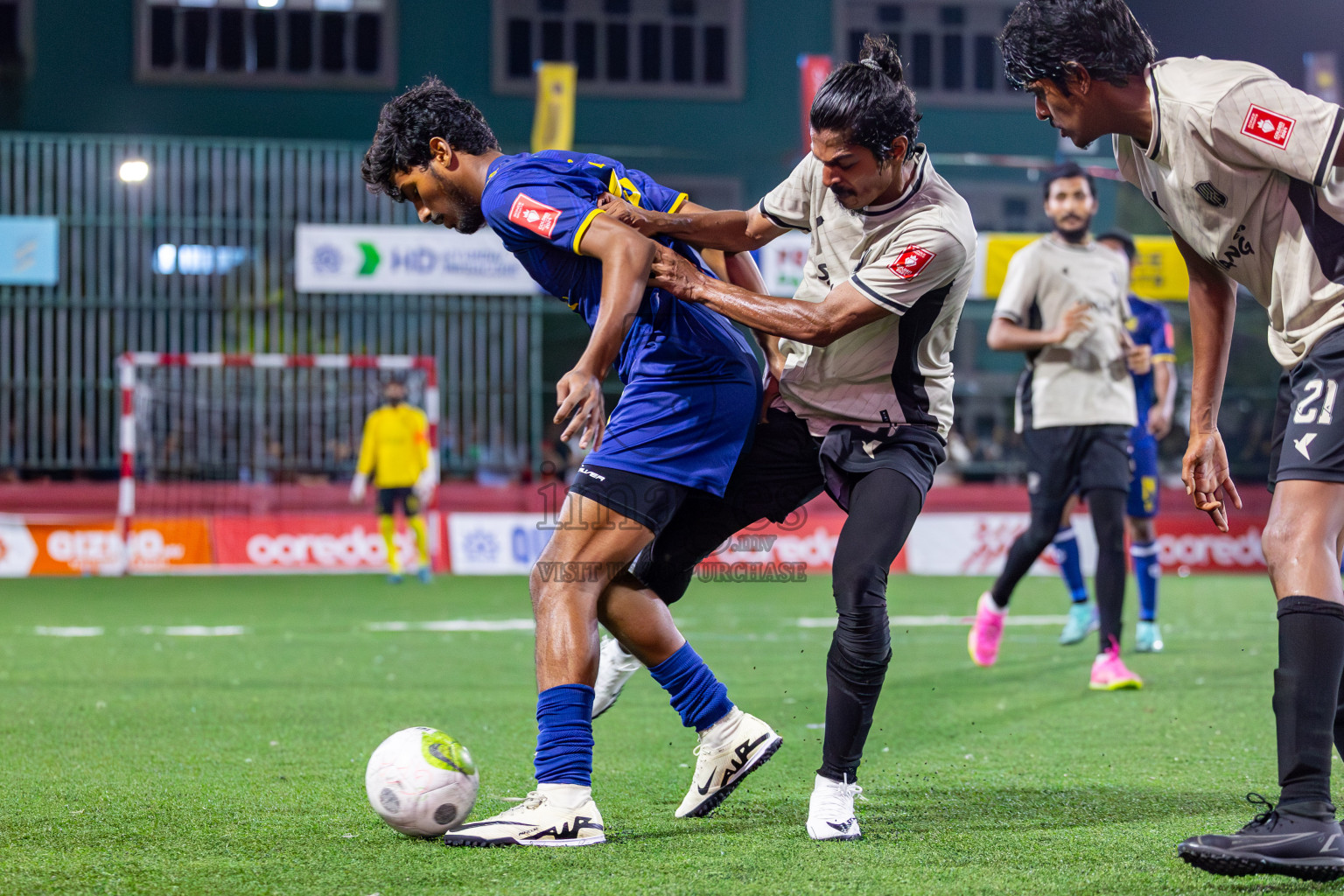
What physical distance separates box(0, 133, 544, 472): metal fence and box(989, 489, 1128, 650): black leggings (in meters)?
11.2

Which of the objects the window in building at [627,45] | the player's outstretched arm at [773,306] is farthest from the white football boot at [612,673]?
the window in building at [627,45]

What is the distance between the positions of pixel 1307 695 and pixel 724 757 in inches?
57.6

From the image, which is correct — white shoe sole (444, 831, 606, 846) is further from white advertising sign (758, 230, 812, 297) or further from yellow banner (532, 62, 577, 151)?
yellow banner (532, 62, 577, 151)

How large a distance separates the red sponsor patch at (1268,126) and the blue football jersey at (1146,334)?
5.07 metres

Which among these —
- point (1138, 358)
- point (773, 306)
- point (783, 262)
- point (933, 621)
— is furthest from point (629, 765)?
point (783, 262)

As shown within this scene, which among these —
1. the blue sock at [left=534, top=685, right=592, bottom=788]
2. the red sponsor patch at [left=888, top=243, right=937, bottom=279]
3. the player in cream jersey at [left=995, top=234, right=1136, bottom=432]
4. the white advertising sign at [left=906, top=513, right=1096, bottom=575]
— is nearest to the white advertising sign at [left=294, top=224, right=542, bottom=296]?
the white advertising sign at [left=906, top=513, right=1096, bottom=575]

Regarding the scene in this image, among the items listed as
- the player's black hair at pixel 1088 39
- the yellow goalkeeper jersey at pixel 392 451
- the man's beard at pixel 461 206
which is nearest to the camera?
the player's black hair at pixel 1088 39

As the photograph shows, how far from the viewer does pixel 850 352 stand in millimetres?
3666

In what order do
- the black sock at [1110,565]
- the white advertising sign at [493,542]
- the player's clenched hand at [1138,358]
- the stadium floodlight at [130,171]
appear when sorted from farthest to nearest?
1. the stadium floodlight at [130,171]
2. the white advertising sign at [493,542]
3. the player's clenched hand at [1138,358]
4. the black sock at [1110,565]

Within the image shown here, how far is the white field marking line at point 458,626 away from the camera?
9.12 metres

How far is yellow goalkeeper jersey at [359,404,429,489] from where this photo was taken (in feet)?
44.6

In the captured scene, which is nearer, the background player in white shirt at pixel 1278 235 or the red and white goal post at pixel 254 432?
the background player in white shirt at pixel 1278 235

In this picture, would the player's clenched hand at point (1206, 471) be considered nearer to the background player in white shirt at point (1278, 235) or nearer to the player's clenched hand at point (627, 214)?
the background player in white shirt at point (1278, 235)

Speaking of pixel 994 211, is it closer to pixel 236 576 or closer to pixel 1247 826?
pixel 236 576
